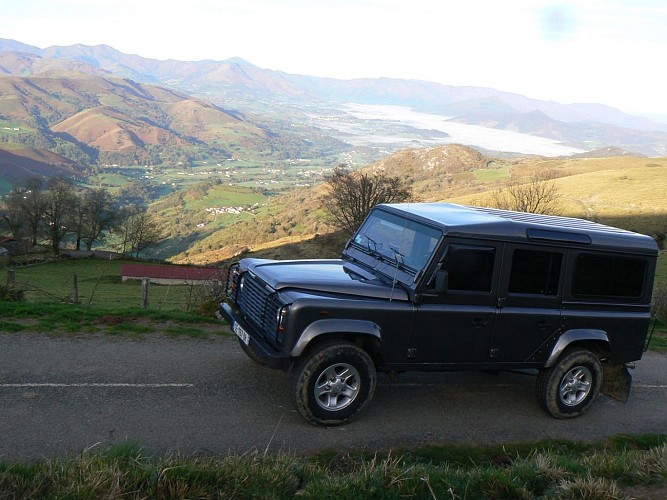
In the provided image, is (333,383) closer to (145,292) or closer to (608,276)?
(608,276)

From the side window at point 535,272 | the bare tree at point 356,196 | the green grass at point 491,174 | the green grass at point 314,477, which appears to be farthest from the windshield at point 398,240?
the green grass at point 491,174

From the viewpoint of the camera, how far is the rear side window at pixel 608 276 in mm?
7453

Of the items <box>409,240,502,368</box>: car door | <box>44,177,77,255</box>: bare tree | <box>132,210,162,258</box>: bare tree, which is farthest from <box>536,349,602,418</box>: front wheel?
<box>132,210,162,258</box>: bare tree

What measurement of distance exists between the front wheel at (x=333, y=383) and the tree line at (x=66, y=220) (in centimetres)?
6013

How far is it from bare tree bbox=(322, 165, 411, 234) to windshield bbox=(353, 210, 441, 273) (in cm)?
4410

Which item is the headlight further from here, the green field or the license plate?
the green field

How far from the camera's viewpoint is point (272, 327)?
6.38 m

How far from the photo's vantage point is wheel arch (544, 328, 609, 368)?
7.39 metres

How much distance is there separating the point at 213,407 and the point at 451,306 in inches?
119

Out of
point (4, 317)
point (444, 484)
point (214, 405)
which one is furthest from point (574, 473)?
point (4, 317)

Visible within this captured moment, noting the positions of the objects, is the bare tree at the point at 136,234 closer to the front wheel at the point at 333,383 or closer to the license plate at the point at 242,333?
the license plate at the point at 242,333

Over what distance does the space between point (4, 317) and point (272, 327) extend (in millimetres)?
5838

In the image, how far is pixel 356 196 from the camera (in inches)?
2099

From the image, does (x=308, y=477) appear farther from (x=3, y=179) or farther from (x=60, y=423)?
(x=3, y=179)
